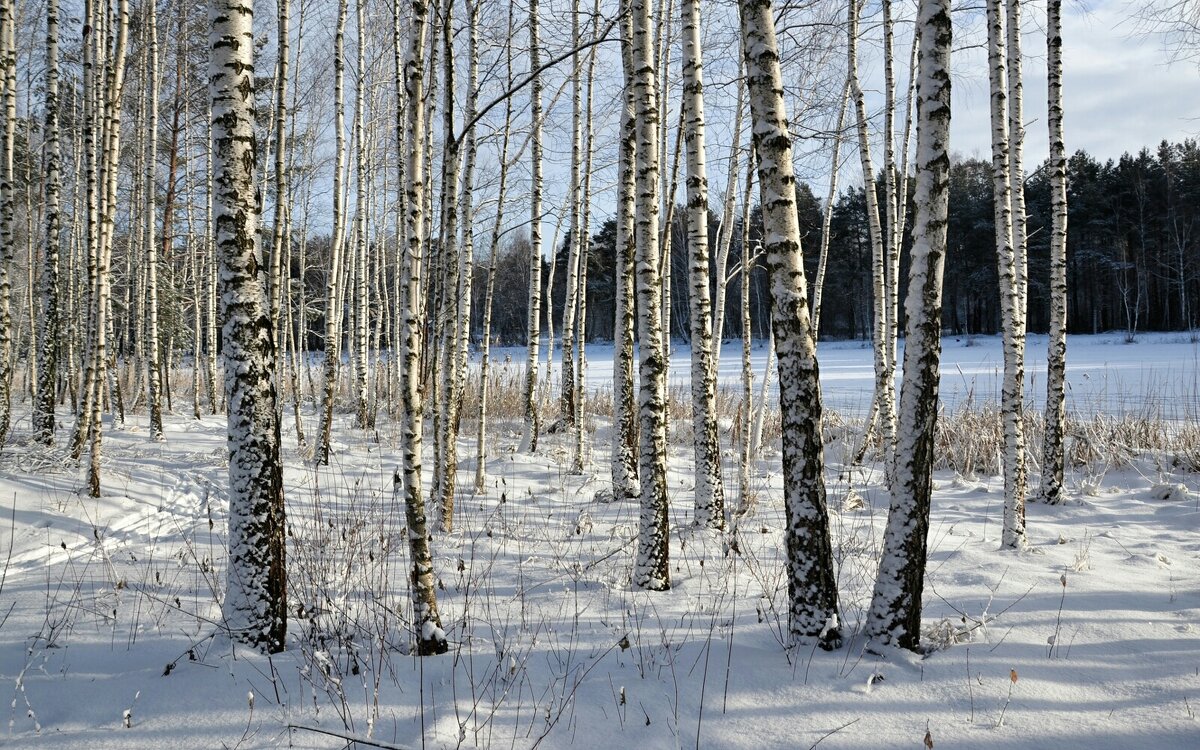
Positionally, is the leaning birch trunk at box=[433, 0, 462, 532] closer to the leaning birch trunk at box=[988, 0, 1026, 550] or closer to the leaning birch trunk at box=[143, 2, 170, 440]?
the leaning birch trunk at box=[988, 0, 1026, 550]

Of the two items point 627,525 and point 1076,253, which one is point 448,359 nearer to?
point 627,525

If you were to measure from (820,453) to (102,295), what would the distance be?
757cm

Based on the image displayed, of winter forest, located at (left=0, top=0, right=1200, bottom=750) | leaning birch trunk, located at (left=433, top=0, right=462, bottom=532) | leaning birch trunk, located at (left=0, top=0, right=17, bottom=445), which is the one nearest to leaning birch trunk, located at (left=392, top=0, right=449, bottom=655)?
winter forest, located at (left=0, top=0, right=1200, bottom=750)

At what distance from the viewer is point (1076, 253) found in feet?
116

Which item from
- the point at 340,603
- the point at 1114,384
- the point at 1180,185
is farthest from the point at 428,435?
the point at 1180,185

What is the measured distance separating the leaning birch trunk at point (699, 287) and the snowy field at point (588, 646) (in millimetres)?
429

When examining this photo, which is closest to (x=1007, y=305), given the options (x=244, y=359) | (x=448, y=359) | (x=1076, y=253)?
(x=448, y=359)

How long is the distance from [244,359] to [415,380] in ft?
2.66

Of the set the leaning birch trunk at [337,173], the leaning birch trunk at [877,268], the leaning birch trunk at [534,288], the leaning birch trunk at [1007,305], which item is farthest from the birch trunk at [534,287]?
the leaning birch trunk at [1007,305]

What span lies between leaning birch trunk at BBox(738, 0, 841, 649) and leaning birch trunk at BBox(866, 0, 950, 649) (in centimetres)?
30

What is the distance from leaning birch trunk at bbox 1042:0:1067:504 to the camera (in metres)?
6.43

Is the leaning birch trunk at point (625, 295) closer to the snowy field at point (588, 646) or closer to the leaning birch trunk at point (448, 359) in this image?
the snowy field at point (588, 646)

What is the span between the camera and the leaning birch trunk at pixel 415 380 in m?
3.08

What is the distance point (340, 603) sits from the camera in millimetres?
3867
